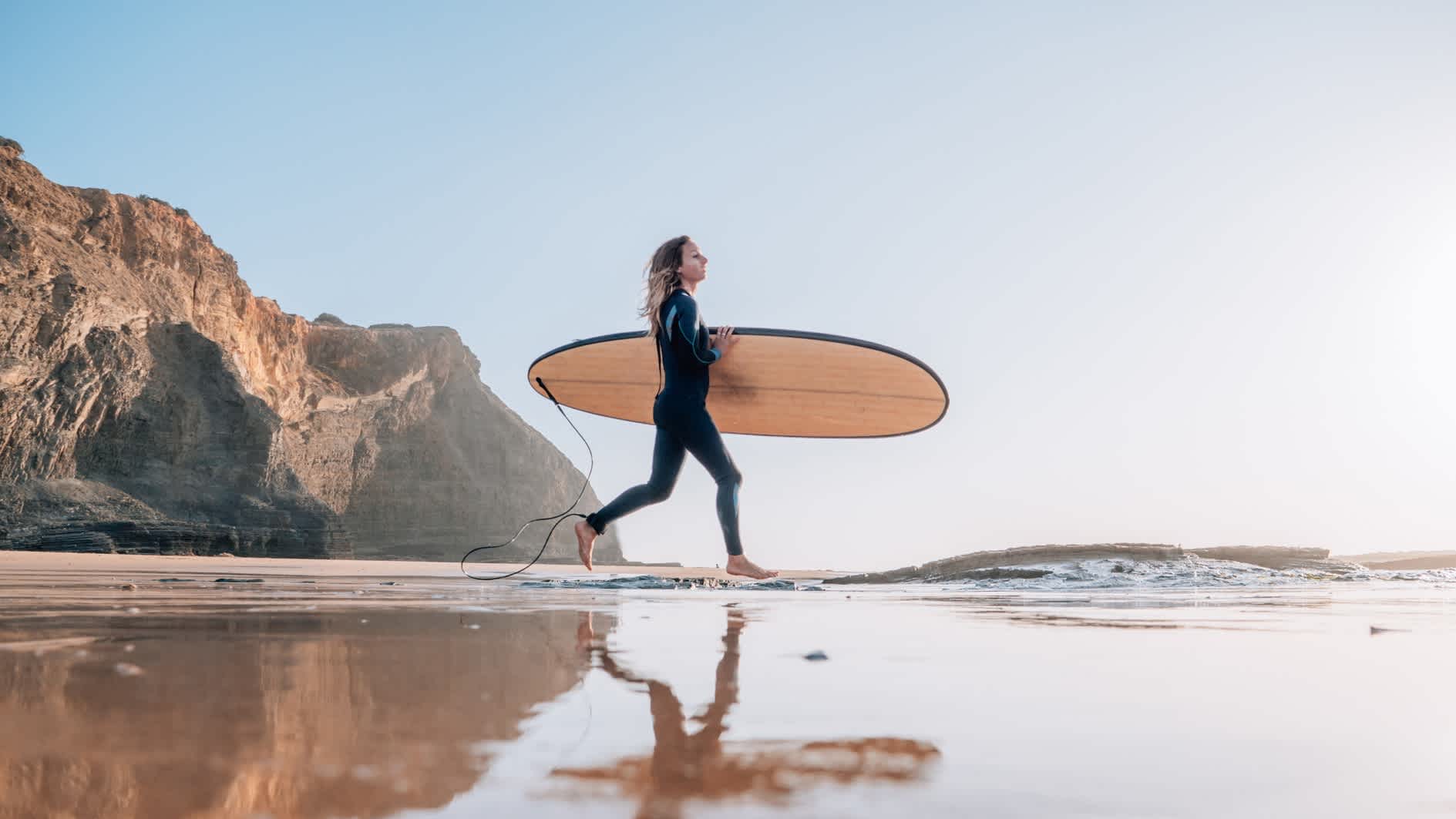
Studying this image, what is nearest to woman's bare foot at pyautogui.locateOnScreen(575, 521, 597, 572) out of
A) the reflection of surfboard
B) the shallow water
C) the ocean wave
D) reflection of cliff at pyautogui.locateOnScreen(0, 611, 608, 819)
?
the reflection of surfboard

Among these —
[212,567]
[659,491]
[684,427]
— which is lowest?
[212,567]

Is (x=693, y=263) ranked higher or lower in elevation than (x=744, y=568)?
higher

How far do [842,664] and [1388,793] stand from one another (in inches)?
41.0

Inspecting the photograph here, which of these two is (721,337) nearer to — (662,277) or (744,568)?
(662,277)

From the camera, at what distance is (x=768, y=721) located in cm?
116

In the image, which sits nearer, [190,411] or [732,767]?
[732,767]

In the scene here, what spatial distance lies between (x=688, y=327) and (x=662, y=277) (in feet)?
1.40

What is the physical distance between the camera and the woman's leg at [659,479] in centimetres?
472

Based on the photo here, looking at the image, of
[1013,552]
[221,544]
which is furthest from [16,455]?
[1013,552]

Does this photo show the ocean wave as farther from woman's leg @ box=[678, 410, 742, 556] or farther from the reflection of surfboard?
woman's leg @ box=[678, 410, 742, 556]

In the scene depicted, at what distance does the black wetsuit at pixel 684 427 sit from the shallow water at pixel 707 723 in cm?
225

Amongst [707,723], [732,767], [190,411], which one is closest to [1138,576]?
[707,723]

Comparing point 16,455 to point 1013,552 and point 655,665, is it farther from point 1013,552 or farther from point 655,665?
point 655,665

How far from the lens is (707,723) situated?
1.13 m
